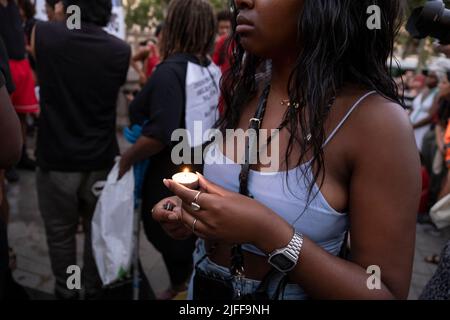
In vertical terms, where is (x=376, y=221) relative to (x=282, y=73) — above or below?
below

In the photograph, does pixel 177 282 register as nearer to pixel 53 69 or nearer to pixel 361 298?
pixel 53 69

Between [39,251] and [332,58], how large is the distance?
11.2 ft

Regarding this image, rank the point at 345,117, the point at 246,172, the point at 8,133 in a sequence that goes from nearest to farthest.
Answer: the point at 345,117
the point at 246,172
the point at 8,133

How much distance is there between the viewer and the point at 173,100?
94.2 inches

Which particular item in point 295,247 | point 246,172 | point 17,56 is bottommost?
point 295,247

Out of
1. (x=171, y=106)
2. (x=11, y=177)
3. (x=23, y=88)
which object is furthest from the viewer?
(x=11, y=177)

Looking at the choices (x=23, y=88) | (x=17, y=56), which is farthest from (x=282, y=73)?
(x=23, y=88)

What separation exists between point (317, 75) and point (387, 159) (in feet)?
1.03

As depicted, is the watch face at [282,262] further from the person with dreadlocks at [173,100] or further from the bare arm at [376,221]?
the person with dreadlocks at [173,100]

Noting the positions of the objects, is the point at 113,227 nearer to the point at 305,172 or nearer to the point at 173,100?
the point at 173,100

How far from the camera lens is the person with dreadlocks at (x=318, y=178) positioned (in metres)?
1.02

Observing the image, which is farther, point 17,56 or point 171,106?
point 17,56

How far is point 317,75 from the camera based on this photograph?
3.78 feet
